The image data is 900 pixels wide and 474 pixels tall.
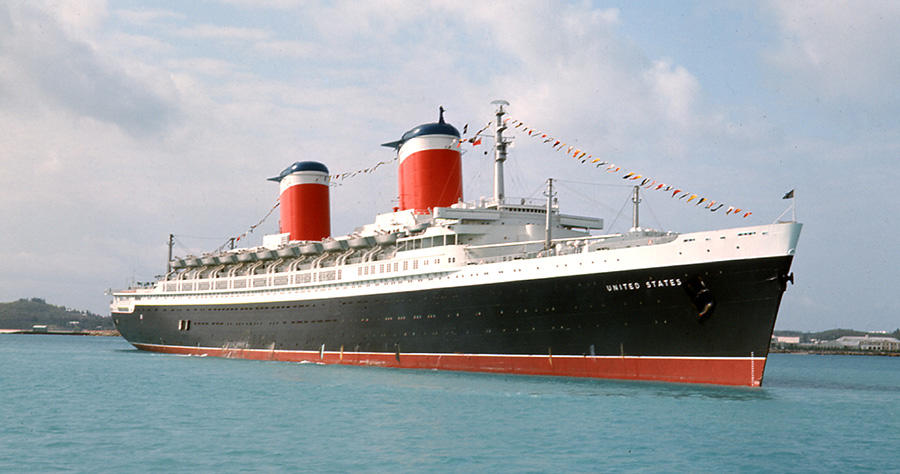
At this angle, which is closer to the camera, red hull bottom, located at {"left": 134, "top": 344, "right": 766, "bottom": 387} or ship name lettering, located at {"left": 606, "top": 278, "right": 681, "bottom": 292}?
red hull bottom, located at {"left": 134, "top": 344, "right": 766, "bottom": 387}

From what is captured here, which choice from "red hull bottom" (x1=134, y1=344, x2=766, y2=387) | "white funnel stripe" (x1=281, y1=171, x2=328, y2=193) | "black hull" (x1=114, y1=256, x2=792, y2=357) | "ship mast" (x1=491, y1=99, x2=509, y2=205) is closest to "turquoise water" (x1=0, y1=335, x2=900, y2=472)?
"red hull bottom" (x1=134, y1=344, x2=766, y2=387)

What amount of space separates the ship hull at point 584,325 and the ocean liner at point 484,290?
0.04 metres

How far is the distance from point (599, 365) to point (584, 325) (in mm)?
1421

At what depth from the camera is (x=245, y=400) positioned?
23109 mm

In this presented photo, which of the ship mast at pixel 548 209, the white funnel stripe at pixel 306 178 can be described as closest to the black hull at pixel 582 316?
the ship mast at pixel 548 209

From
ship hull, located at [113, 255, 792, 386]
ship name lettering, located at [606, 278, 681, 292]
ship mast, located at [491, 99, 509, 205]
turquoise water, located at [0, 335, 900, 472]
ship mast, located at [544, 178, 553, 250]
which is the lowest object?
turquoise water, located at [0, 335, 900, 472]

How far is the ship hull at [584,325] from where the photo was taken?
24.6 meters

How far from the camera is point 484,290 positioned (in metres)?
29.9

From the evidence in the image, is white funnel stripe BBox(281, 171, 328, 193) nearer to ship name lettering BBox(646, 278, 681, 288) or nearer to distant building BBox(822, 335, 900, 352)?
ship name lettering BBox(646, 278, 681, 288)

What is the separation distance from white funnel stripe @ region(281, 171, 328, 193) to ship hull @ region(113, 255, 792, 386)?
13.4 meters

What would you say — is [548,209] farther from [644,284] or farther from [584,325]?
[644,284]

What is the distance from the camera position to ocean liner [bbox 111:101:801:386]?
81.6 ft

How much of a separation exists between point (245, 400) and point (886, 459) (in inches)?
639

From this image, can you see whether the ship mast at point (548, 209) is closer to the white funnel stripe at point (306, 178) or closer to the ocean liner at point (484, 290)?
the ocean liner at point (484, 290)
